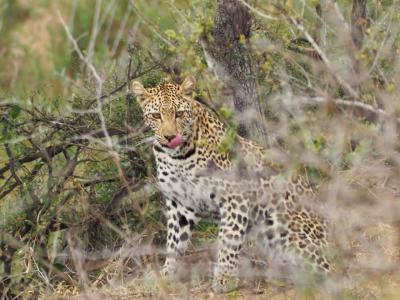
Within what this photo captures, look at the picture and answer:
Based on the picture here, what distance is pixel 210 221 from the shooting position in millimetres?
10008

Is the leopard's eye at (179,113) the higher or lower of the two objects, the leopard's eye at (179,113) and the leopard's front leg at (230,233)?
the higher

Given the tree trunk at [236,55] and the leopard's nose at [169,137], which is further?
the tree trunk at [236,55]

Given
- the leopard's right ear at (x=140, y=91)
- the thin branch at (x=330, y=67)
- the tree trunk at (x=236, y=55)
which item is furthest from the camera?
the tree trunk at (x=236, y=55)

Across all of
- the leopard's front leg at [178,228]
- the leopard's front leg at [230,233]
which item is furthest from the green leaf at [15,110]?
the leopard's front leg at [230,233]

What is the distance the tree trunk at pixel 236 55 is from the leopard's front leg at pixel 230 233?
0.67 meters

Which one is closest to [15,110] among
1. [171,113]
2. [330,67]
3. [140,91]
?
[140,91]

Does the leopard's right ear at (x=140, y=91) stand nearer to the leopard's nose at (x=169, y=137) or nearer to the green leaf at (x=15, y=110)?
the leopard's nose at (x=169, y=137)

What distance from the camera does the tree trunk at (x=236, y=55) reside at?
9.18 meters

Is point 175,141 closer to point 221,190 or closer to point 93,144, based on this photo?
point 221,190

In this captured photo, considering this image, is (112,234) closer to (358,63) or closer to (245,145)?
(245,145)

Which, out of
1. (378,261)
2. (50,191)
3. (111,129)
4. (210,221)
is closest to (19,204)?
(50,191)

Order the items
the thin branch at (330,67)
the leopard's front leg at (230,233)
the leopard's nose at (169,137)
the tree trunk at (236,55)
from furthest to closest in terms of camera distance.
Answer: the tree trunk at (236,55), the leopard's front leg at (230,233), the leopard's nose at (169,137), the thin branch at (330,67)

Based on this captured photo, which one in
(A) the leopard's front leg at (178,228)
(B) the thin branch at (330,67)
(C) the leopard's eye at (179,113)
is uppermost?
(B) the thin branch at (330,67)

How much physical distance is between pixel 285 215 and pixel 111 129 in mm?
1960
